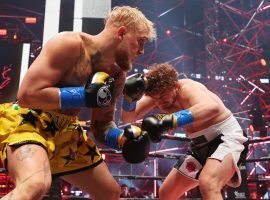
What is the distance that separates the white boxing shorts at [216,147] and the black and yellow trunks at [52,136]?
0.68 meters

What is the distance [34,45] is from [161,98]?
195 inches

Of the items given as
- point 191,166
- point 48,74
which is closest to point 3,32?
point 191,166

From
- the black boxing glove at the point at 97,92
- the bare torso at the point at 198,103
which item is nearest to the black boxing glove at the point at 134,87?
the bare torso at the point at 198,103

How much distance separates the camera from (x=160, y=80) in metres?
1.97

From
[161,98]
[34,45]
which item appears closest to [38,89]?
[161,98]

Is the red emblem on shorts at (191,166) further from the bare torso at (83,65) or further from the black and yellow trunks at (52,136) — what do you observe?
the bare torso at (83,65)

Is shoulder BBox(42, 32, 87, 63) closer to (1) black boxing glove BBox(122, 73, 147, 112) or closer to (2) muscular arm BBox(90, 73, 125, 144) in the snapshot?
(2) muscular arm BBox(90, 73, 125, 144)

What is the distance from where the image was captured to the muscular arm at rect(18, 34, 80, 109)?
4.13 ft

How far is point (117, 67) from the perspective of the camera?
60.9 inches

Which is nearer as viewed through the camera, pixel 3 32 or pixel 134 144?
pixel 134 144

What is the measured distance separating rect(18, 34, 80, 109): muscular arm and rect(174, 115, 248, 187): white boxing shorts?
980 mm

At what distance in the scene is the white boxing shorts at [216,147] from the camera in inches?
74.2

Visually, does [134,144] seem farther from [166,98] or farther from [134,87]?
[166,98]

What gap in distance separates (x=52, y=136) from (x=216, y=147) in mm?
992
